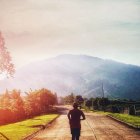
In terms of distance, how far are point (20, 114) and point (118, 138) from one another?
4153 centimetres

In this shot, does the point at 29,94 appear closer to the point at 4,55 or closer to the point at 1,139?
the point at 4,55

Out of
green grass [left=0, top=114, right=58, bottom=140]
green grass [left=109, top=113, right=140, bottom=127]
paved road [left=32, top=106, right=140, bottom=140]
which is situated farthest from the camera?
green grass [left=109, top=113, right=140, bottom=127]

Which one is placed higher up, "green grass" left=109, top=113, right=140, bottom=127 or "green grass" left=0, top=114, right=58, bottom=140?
"green grass" left=109, top=113, right=140, bottom=127

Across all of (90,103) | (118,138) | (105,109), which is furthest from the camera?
(90,103)

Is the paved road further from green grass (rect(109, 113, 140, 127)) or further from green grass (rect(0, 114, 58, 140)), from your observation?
green grass (rect(109, 113, 140, 127))

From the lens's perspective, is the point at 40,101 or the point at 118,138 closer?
the point at 118,138

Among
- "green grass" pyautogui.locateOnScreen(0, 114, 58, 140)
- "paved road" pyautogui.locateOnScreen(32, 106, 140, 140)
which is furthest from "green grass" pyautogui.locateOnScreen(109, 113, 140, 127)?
"green grass" pyautogui.locateOnScreen(0, 114, 58, 140)

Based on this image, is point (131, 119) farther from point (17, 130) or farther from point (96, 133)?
point (17, 130)

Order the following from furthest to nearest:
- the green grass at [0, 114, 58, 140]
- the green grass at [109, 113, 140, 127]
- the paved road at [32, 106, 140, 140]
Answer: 1. the green grass at [109, 113, 140, 127]
2. the green grass at [0, 114, 58, 140]
3. the paved road at [32, 106, 140, 140]

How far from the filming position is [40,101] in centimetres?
9669

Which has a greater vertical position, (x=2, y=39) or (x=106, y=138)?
(x=2, y=39)

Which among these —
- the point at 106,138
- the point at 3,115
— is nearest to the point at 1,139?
the point at 106,138

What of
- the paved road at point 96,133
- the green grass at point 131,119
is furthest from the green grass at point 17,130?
the green grass at point 131,119

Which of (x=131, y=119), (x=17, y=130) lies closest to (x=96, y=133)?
(x=17, y=130)
